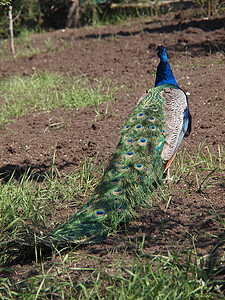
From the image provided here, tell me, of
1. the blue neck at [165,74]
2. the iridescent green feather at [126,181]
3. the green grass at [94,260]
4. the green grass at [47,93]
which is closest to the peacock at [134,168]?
the iridescent green feather at [126,181]

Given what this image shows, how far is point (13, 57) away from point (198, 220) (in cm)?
633

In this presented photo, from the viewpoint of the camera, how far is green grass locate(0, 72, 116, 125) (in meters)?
5.41

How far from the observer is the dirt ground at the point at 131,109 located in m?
2.87

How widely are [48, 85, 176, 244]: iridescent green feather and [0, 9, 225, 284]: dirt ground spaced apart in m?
0.14

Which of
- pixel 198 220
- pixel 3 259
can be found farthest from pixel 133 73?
pixel 3 259

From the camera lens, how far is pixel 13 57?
7.97 metres

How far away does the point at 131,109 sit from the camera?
16.4 feet

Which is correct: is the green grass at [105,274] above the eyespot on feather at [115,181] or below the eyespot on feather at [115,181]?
below

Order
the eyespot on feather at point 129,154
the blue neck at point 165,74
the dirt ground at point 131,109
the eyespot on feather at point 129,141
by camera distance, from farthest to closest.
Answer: the blue neck at point 165,74 < the eyespot on feather at point 129,141 < the eyespot on feather at point 129,154 < the dirt ground at point 131,109

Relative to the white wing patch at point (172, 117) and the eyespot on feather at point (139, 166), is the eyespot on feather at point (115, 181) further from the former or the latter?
the white wing patch at point (172, 117)

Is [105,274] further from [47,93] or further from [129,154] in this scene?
[47,93]

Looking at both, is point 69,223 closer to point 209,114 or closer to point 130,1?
point 209,114

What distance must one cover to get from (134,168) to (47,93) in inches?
130

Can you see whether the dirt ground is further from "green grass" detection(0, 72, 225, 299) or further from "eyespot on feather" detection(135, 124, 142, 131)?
"eyespot on feather" detection(135, 124, 142, 131)
